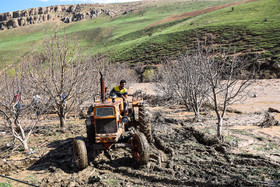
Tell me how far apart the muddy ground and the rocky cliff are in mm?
142300

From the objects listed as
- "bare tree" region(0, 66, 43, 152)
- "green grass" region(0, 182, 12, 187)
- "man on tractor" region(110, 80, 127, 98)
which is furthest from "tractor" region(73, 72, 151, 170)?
"bare tree" region(0, 66, 43, 152)

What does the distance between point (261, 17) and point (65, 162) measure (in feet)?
188

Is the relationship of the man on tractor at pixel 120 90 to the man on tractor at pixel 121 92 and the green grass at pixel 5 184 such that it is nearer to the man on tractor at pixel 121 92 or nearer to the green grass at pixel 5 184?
the man on tractor at pixel 121 92

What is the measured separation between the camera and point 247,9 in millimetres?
59938

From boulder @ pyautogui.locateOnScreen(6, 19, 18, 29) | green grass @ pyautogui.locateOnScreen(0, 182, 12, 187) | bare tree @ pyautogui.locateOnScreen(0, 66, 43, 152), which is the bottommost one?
green grass @ pyautogui.locateOnScreen(0, 182, 12, 187)

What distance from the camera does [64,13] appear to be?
145 meters

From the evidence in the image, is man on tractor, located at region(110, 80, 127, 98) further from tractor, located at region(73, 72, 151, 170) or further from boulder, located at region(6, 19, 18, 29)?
boulder, located at region(6, 19, 18, 29)

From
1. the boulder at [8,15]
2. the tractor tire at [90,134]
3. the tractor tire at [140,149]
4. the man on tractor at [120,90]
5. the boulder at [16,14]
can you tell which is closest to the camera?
the tractor tire at [140,149]

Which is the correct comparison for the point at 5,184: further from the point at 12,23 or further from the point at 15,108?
the point at 12,23

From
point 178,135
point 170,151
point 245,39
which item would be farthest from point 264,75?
point 170,151

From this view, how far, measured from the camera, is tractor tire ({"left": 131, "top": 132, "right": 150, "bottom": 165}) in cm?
530

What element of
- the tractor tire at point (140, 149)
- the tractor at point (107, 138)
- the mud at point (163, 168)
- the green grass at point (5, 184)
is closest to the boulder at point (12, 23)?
the mud at point (163, 168)

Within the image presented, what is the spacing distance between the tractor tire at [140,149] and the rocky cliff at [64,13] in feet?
471

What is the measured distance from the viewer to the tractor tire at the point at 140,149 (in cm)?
530
